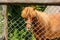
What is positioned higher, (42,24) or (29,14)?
(29,14)

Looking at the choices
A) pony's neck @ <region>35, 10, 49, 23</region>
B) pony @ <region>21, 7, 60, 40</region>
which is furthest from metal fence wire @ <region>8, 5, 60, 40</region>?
pony's neck @ <region>35, 10, 49, 23</region>

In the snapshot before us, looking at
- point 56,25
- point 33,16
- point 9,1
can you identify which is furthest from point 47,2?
point 56,25

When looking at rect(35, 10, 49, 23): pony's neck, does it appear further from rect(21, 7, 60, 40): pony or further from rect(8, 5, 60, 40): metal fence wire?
rect(8, 5, 60, 40): metal fence wire

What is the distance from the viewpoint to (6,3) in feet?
7.18

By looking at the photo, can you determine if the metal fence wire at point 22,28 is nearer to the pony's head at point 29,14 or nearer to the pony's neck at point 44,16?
the pony's head at point 29,14

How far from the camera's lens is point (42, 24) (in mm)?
3896

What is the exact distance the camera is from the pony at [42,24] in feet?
12.1

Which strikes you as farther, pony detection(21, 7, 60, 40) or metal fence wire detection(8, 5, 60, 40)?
metal fence wire detection(8, 5, 60, 40)

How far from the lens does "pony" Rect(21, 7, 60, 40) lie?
3686mm

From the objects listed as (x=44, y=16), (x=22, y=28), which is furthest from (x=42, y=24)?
(x=22, y=28)

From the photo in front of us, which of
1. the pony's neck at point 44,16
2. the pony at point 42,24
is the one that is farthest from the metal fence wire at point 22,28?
the pony's neck at point 44,16

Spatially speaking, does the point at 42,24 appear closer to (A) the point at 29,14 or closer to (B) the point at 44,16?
(B) the point at 44,16

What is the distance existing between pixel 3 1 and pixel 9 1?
50mm

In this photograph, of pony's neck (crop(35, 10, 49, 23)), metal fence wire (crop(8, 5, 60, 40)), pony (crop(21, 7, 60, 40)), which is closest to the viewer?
pony (crop(21, 7, 60, 40))
